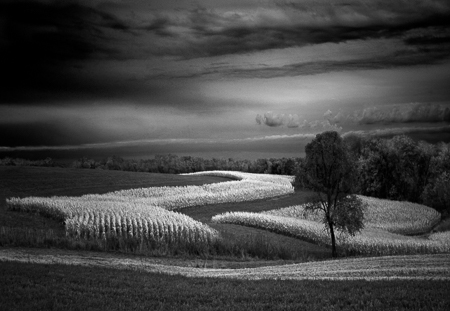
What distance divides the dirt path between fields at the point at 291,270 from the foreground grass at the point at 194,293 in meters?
2.44

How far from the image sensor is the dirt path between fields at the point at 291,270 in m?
20.3

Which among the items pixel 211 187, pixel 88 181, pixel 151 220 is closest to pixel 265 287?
pixel 151 220

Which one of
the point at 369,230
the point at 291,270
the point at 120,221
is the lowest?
the point at 369,230

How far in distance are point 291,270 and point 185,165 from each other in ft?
317

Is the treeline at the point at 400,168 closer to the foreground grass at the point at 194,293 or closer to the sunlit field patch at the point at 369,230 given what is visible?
the sunlit field patch at the point at 369,230

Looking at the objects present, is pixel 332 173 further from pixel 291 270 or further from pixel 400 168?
pixel 400 168

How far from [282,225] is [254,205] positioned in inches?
696

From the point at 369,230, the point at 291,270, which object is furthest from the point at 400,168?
the point at 291,270

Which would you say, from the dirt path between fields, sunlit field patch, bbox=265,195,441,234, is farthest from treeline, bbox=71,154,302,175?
the dirt path between fields

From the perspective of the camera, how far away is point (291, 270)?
23812mm

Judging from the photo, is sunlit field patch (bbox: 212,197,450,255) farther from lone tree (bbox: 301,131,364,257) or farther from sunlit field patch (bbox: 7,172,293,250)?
sunlit field patch (bbox: 7,172,293,250)

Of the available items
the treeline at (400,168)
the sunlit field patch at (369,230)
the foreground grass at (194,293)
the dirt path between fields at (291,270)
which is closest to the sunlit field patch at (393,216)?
the sunlit field patch at (369,230)

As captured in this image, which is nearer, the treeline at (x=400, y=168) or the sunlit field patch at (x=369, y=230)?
the sunlit field patch at (x=369, y=230)

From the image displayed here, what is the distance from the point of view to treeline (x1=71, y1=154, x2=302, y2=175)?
10581 centimetres
